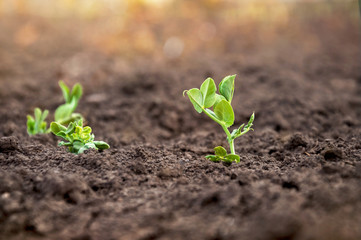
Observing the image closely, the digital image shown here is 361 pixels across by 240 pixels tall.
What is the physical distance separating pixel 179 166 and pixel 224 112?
303 millimetres

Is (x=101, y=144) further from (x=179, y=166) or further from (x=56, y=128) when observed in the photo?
(x=179, y=166)

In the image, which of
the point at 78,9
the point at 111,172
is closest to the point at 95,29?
the point at 78,9

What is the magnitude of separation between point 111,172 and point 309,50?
3788 millimetres

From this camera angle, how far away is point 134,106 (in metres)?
2.91

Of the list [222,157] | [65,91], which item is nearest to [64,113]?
[65,91]

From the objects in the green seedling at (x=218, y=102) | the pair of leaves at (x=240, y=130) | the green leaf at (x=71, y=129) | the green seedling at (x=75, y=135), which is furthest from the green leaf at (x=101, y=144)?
the pair of leaves at (x=240, y=130)

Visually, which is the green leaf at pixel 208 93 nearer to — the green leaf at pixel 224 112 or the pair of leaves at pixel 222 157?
the green leaf at pixel 224 112

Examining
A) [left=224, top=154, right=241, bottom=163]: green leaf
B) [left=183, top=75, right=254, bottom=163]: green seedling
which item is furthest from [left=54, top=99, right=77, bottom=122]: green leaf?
[left=224, top=154, right=241, bottom=163]: green leaf

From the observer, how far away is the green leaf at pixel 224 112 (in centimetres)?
159

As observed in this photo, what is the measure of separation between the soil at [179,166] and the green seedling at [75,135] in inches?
2.6

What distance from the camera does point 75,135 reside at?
169cm

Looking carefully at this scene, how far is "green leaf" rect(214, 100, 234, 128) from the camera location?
1.59 m

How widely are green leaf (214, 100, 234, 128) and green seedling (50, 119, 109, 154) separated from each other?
1.84 feet

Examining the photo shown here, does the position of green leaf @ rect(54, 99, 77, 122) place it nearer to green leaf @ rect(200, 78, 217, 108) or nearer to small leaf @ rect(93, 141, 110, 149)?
small leaf @ rect(93, 141, 110, 149)
